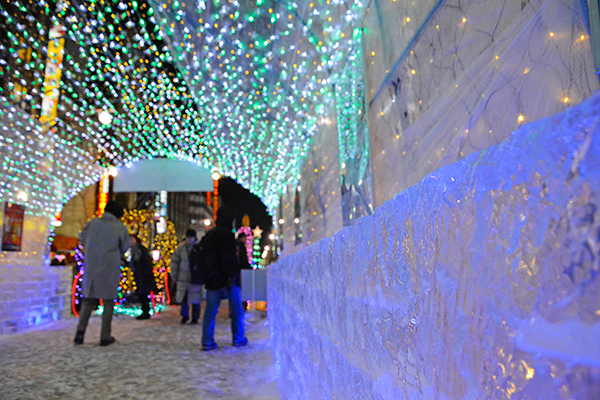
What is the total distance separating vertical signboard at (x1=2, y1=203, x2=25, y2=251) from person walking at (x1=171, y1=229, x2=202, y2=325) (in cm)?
231

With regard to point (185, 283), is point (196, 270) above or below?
above

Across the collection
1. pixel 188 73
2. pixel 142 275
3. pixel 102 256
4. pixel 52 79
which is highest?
pixel 52 79

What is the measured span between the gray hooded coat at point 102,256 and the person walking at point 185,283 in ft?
5.84

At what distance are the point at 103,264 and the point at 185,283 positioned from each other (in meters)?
2.27

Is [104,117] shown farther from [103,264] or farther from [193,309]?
[193,309]

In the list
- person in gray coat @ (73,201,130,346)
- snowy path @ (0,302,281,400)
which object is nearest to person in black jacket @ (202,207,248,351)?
snowy path @ (0,302,281,400)

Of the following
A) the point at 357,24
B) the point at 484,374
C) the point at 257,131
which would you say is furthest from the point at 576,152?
the point at 257,131

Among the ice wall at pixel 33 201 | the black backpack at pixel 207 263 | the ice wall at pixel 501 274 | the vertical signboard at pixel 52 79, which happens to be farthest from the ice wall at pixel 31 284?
the ice wall at pixel 501 274

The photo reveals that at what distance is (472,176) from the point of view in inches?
15.3

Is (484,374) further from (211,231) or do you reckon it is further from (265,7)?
(211,231)

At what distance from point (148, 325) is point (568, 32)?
695 centimetres

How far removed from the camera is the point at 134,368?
3.60 m

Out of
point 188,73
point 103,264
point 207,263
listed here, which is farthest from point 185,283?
point 188,73

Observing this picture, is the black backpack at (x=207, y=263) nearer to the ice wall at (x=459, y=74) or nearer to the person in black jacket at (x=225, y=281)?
the person in black jacket at (x=225, y=281)
